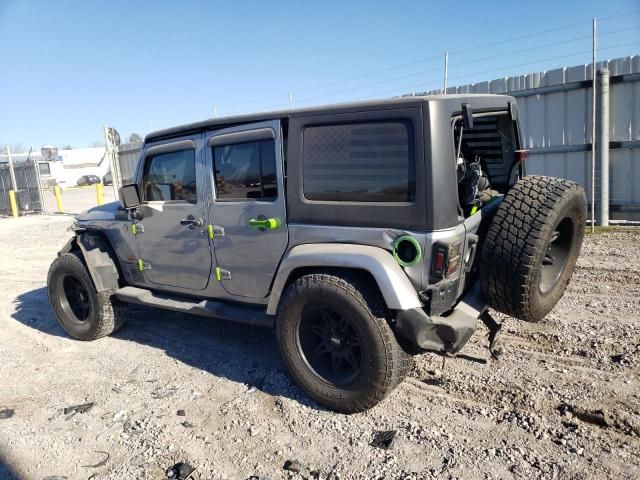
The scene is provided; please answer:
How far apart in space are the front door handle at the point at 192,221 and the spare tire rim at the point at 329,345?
49.0 inches

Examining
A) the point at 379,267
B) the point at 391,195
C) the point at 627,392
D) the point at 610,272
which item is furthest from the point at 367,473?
the point at 610,272

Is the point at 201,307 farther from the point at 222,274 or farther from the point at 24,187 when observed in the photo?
the point at 24,187

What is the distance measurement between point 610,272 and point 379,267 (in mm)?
4103

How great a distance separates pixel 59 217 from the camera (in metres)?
16.5

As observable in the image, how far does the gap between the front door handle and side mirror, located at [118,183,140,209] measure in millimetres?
607

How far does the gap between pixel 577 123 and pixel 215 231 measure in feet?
22.8

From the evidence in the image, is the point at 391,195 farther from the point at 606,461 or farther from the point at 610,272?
the point at 610,272

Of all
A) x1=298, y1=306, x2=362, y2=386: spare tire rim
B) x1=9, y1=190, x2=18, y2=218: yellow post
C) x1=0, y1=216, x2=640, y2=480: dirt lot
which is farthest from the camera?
x1=9, y1=190, x2=18, y2=218: yellow post

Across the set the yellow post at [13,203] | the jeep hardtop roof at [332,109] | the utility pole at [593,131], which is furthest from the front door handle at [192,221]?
the yellow post at [13,203]

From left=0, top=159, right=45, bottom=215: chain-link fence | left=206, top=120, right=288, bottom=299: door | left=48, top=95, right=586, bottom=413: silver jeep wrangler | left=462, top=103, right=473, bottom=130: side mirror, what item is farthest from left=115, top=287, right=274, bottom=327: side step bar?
left=0, top=159, right=45, bottom=215: chain-link fence

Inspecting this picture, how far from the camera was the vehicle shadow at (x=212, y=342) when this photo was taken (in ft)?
12.4

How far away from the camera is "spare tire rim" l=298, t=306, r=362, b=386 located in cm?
317

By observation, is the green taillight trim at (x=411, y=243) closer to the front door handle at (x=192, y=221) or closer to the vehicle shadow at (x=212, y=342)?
the vehicle shadow at (x=212, y=342)

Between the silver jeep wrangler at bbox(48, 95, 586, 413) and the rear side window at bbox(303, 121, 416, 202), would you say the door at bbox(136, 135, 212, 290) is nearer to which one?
the silver jeep wrangler at bbox(48, 95, 586, 413)
